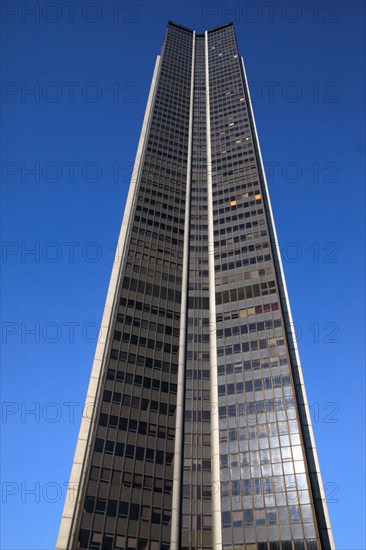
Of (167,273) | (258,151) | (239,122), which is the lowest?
(167,273)

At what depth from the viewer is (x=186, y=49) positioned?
171000 mm

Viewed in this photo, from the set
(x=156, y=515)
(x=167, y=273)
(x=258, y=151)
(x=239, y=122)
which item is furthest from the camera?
(x=239, y=122)

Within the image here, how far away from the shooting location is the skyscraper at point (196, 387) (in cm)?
5866

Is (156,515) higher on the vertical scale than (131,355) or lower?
lower

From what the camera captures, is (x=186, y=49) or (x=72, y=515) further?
(x=186, y=49)

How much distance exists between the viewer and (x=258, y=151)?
390 ft

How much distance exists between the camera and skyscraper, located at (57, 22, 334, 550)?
58656mm

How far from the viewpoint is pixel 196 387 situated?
76312mm

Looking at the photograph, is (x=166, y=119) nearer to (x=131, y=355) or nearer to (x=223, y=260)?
(x=223, y=260)

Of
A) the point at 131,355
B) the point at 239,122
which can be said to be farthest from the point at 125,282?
the point at 239,122

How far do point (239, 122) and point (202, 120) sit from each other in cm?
Result: 1305

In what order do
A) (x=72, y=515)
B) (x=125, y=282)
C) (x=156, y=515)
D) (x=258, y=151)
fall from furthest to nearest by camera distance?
1. (x=258, y=151)
2. (x=125, y=282)
3. (x=156, y=515)
4. (x=72, y=515)

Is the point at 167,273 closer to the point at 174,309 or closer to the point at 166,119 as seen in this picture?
the point at 174,309

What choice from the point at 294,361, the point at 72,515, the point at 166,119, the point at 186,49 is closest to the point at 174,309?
the point at 294,361
